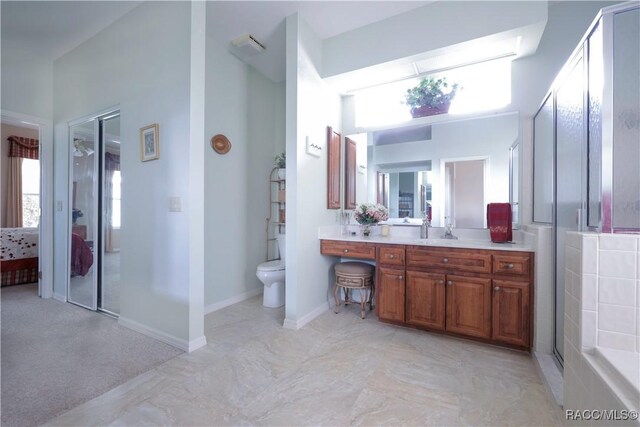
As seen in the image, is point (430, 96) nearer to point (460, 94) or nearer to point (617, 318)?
point (460, 94)

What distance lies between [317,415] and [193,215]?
1.53 metres

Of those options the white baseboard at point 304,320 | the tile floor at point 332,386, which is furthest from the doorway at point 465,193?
the white baseboard at point 304,320

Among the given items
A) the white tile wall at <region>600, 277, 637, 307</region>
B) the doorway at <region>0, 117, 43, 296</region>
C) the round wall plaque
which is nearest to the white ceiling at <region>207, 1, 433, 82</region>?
the round wall plaque

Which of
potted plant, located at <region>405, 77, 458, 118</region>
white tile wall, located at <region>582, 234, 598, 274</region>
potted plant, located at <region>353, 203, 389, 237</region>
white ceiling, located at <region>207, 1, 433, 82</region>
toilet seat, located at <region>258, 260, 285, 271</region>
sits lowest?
toilet seat, located at <region>258, 260, 285, 271</region>

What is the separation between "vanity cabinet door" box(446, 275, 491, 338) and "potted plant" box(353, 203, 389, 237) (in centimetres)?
94

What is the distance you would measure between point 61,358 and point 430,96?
3760 mm

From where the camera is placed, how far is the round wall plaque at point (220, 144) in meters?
2.89

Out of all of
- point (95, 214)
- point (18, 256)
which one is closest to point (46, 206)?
point (95, 214)

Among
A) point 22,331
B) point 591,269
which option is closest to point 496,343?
point 591,269

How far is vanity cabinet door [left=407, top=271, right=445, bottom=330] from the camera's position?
2.20 m

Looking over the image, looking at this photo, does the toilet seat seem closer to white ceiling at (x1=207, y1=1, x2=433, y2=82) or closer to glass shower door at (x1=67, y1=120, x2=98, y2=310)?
glass shower door at (x1=67, y1=120, x2=98, y2=310)

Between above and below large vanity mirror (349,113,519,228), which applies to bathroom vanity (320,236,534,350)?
below

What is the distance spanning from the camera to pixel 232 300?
3.09 metres

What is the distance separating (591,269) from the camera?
1082 millimetres
